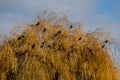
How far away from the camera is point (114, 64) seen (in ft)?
39.2

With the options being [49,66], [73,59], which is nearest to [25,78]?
[49,66]

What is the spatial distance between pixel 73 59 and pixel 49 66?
2.64 ft

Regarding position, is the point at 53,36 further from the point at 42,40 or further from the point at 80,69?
the point at 80,69

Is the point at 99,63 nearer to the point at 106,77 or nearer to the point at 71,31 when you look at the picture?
the point at 106,77

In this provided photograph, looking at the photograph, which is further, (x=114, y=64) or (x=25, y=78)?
(x=114, y=64)

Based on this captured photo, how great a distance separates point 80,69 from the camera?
38.0 feet

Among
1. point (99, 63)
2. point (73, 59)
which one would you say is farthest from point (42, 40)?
point (99, 63)

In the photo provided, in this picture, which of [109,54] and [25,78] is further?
[109,54]

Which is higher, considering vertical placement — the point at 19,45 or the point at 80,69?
the point at 19,45

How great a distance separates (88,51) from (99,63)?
0.50 metres

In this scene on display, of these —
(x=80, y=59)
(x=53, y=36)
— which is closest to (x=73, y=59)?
(x=80, y=59)

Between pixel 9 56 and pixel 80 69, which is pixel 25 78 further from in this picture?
pixel 80 69

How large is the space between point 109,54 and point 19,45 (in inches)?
109

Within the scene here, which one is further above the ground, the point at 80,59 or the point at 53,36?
the point at 53,36
